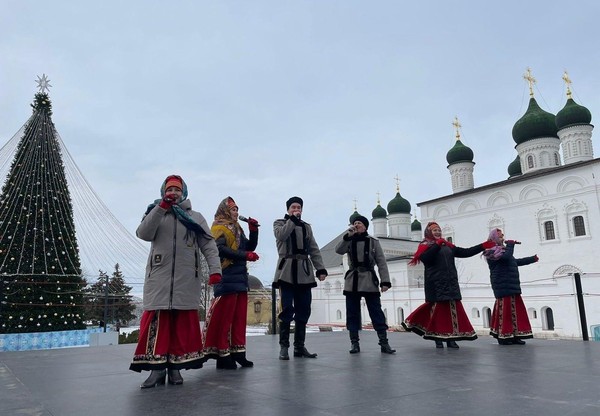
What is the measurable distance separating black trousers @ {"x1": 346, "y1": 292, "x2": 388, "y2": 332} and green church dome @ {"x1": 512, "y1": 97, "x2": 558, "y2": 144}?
3380 cm

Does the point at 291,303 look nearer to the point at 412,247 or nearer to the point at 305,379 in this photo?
the point at 305,379

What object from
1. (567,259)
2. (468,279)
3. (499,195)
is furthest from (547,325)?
(499,195)

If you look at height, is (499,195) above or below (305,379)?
above

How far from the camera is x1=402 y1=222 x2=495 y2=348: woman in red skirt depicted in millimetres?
5688

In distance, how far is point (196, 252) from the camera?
12.1 ft

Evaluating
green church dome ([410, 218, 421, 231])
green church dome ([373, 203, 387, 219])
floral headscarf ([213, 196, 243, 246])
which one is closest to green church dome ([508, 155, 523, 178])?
green church dome ([410, 218, 421, 231])

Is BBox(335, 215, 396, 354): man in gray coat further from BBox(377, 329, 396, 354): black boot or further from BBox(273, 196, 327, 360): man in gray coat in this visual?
BBox(273, 196, 327, 360): man in gray coat

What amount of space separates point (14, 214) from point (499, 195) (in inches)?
1235

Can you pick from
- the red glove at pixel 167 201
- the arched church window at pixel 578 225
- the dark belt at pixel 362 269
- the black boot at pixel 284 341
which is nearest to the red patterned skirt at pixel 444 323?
the dark belt at pixel 362 269

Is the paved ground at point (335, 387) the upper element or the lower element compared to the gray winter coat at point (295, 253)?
lower

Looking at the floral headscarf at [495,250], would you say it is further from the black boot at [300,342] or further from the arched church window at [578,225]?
the arched church window at [578,225]

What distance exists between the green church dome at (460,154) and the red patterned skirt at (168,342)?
129ft

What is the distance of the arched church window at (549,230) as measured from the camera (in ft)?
99.2

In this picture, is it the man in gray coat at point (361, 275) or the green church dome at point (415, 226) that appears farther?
the green church dome at point (415, 226)
